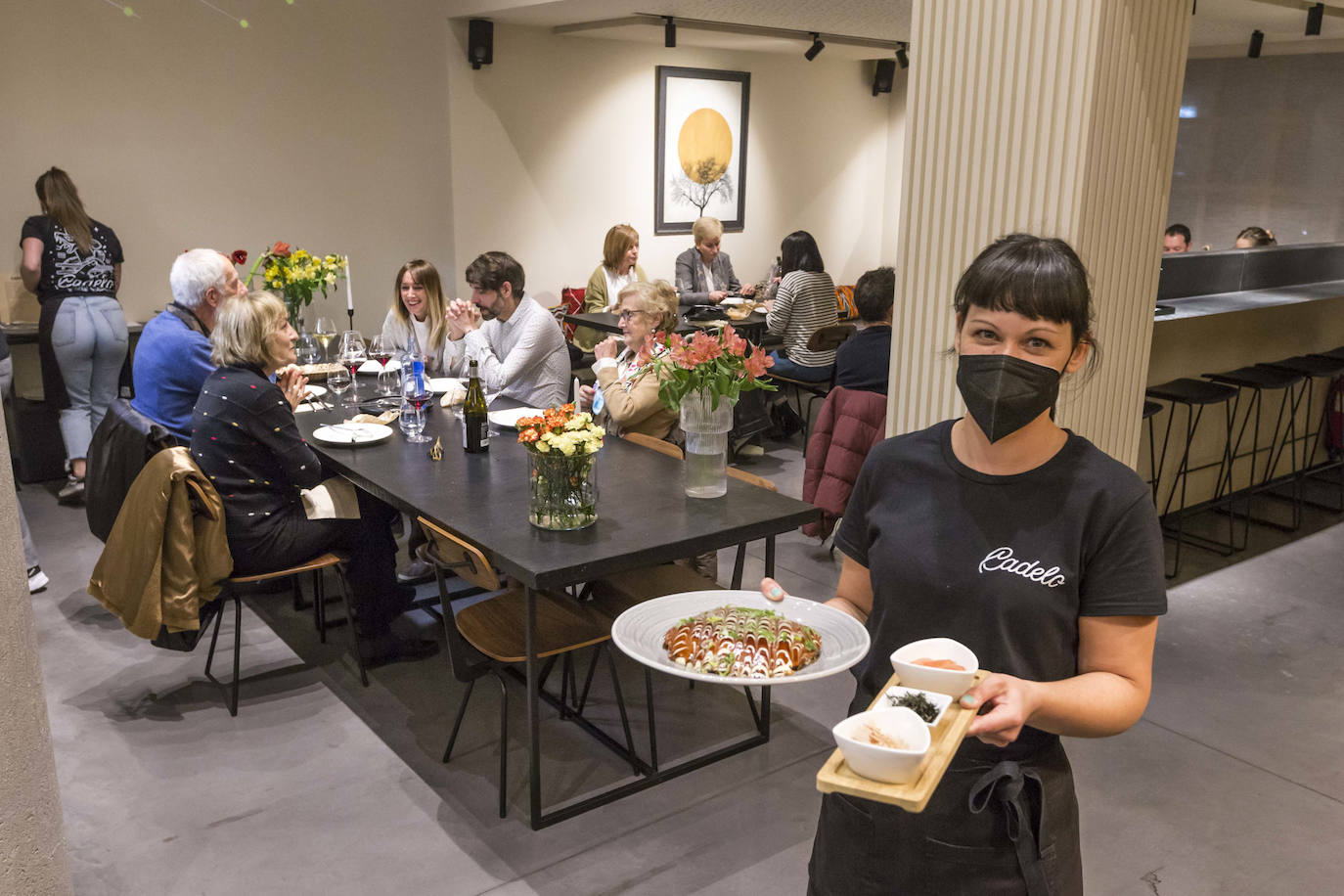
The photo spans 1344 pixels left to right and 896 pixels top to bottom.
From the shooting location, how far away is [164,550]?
337 centimetres

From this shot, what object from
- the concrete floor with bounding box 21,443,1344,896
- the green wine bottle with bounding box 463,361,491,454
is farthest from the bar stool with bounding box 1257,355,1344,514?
the green wine bottle with bounding box 463,361,491,454

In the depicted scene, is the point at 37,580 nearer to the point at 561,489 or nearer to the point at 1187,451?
the point at 561,489

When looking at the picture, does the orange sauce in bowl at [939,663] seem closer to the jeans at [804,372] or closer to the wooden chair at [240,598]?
the wooden chair at [240,598]

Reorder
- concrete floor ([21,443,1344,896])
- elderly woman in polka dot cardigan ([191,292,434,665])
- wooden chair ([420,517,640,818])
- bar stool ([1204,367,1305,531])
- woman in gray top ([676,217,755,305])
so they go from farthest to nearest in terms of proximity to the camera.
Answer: woman in gray top ([676,217,755,305]), bar stool ([1204,367,1305,531]), elderly woman in polka dot cardigan ([191,292,434,665]), wooden chair ([420,517,640,818]), concrete floor ([21,443,1344,896])

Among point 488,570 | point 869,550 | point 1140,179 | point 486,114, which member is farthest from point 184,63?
point 869,550

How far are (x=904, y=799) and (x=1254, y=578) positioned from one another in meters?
4.38

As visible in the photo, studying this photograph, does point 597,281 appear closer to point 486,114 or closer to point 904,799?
point 486,114

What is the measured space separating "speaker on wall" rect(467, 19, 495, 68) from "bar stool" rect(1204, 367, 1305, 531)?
4818 mm

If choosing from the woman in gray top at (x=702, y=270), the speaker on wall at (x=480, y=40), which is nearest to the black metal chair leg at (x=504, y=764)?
the woman in gray top at (x=702, y=270)

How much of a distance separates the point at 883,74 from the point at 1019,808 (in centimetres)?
926

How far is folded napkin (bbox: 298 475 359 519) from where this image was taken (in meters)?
→ 3.73

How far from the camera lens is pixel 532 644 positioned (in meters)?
2.85

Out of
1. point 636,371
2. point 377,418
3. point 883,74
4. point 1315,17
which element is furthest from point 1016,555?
point 883,74

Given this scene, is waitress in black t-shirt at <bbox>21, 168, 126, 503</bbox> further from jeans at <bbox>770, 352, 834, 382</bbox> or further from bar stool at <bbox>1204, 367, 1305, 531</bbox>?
bar stool at <bbox>1204, 367, 1305, 531</bbox>
